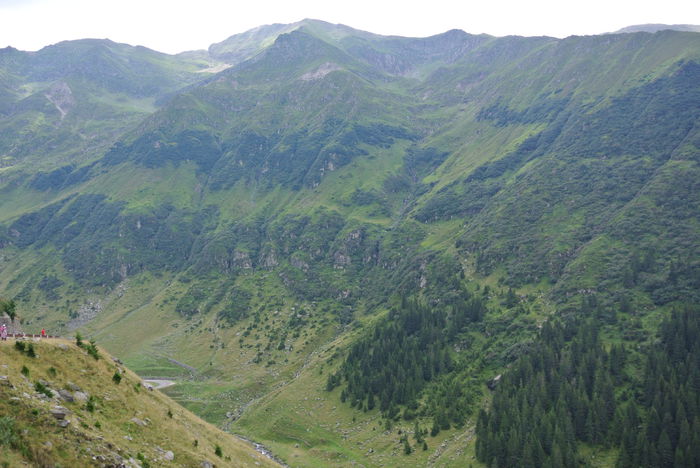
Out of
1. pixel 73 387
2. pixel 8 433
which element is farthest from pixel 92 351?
pixel 8 433

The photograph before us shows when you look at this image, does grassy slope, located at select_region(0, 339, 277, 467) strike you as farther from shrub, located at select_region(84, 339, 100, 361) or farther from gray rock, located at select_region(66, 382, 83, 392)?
shrub, located at select_region(84, 339, 100, 361)

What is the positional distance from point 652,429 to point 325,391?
347ft

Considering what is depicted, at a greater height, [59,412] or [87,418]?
[59,412]

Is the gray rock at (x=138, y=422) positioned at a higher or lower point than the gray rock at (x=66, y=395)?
lower

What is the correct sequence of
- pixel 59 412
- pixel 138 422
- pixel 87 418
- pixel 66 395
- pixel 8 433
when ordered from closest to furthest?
pixel 8 433, pixel 59 412, pixel 87 418, pixel 66 395, pixel 138 422

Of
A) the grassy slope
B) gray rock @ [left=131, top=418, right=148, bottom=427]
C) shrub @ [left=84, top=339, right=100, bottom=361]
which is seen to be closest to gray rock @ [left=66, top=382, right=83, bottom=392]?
the grassy slope

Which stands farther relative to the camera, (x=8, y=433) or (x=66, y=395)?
(x=66, y=395)

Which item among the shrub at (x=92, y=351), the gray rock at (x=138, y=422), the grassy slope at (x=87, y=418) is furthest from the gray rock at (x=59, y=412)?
the shrub at (x=92, y=351)

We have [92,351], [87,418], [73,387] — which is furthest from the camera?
[92,351]

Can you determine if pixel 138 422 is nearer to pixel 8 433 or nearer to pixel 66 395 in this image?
pixel 66 395

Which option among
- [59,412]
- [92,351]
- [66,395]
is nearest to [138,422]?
[66,395]

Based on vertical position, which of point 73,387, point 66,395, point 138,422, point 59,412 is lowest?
point 138,422

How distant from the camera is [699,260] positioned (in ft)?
525

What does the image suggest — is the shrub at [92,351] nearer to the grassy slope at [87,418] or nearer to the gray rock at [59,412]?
the grassy slope at [87,418]
